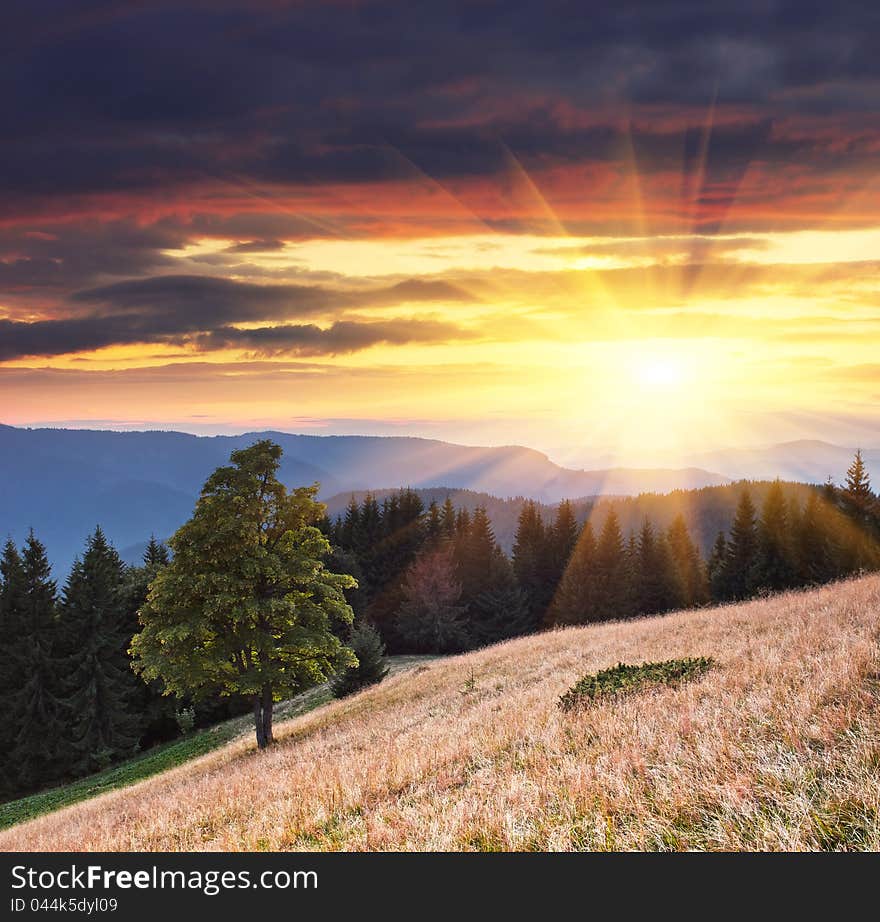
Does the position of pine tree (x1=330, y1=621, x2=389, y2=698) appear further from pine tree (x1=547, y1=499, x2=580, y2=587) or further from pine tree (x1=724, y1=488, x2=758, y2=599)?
pine tree (x1=547, y1=499, x2=580, y2=587)

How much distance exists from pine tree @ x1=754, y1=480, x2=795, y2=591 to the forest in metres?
0.12

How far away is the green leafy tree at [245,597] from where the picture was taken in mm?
20453

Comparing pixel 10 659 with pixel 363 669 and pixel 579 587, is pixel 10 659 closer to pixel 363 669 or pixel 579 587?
pixel 363 669

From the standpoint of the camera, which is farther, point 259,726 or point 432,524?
point 432,524

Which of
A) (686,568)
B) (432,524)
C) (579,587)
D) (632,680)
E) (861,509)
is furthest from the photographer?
(432,524)

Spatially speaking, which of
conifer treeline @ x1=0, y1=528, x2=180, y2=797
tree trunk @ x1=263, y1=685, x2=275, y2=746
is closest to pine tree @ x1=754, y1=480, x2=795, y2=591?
tree trunk @ x1=263, y1=685, x2=275, y2=746

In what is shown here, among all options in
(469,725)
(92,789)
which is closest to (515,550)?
(92,789)

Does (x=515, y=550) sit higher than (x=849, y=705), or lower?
lower

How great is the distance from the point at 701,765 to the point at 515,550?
6876 cm

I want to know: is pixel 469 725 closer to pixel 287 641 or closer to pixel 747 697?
pixel 747 697

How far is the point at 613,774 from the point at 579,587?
59791 millimetres

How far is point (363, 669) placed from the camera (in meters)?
32.6

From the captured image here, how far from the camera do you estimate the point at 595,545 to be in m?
66.6

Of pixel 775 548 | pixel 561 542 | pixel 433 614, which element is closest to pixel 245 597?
pixel 433 614
